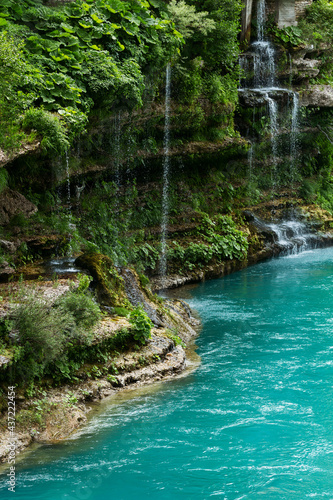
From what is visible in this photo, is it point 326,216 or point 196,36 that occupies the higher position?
point 196,36

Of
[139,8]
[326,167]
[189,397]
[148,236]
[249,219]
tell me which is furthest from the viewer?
[326,167]

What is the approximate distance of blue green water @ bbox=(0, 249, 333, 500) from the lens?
20.1 feet

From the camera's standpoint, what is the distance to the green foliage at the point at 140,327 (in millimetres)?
9039

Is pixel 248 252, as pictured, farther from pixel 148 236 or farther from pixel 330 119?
pixel 330 119

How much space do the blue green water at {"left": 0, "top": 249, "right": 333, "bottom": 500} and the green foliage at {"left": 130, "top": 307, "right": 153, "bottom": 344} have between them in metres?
0.90

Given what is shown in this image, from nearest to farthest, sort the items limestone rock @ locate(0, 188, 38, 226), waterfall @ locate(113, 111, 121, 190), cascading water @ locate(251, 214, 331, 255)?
limestone rock @ locate(0, 188, 38, 226) < waterfall @ locate(113, 111, 121, 190) < cascading water @ locate(251, 214, 331, 255)

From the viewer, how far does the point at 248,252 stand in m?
17.7

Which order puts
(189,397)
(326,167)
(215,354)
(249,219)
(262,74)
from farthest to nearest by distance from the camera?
(326,167) → (262,74) → (249,219) → (215,354) → (189,397)

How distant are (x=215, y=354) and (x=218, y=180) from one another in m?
9.79

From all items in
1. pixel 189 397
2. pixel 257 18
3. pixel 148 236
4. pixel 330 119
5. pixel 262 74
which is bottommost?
pixel 189 397

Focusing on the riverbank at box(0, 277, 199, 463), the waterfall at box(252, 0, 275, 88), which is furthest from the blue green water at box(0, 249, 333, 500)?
the waterfall at box(252, 0, 275, 88)

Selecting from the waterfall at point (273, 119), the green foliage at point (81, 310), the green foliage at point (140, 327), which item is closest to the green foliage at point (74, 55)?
the green foliage at point (81, 310)

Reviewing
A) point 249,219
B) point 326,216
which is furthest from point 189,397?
point 326,216

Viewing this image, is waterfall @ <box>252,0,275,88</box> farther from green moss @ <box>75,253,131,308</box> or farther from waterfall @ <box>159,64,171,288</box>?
green moss @ <box>75,253,131,308</box>
